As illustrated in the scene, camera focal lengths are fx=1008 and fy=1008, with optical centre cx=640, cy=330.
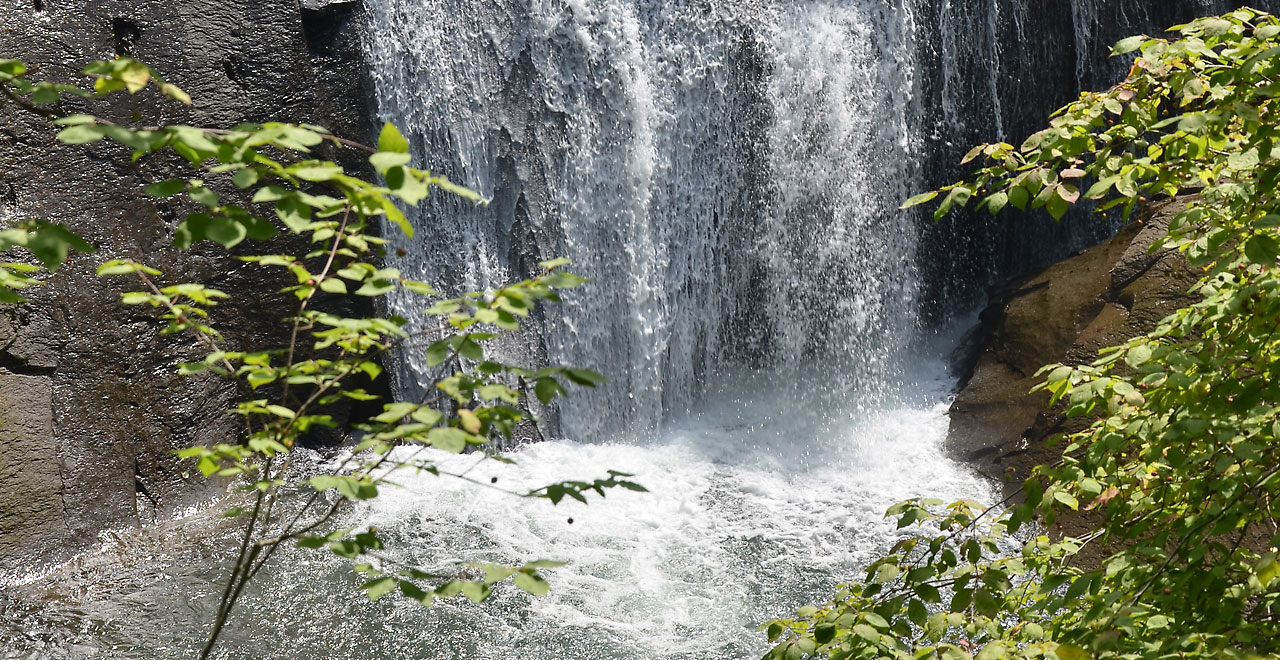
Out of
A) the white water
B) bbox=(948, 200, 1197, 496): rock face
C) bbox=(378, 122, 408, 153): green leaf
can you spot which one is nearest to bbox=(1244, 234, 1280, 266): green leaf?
bbox=(378, 122, 408, 153): green leaf

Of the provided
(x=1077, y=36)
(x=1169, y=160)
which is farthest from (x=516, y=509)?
(x=1077, y=36)

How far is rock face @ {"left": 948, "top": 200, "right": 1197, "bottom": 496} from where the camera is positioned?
6758 millimetres

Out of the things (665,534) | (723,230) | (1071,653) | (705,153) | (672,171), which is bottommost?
(665,534)

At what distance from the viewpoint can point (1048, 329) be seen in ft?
24.3

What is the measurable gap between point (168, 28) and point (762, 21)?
440cm

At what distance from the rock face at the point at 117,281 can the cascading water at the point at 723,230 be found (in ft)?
2.96

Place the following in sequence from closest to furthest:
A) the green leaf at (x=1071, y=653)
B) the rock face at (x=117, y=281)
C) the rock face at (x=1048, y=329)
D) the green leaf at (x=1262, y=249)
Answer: the green leaf at (x=1071, y=653) → the green leaf at (x=1262, y=249) → the rock face at (x=117, y=281) → the rock face at (x=1048, y=329)

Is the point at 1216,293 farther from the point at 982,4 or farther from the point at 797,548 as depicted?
the point at 982,4

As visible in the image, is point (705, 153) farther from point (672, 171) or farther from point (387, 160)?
point (387, 160)

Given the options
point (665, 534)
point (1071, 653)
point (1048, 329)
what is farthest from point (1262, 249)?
point (1048, 329)

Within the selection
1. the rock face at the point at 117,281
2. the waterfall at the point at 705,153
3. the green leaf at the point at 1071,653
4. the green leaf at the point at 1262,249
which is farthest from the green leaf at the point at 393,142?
the waterfall at the point at 705,153

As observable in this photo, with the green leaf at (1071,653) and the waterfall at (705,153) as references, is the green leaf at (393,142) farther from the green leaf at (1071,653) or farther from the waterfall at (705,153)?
the waterfall at (705,153)

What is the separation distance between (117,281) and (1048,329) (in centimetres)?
647

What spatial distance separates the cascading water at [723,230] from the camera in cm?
713
